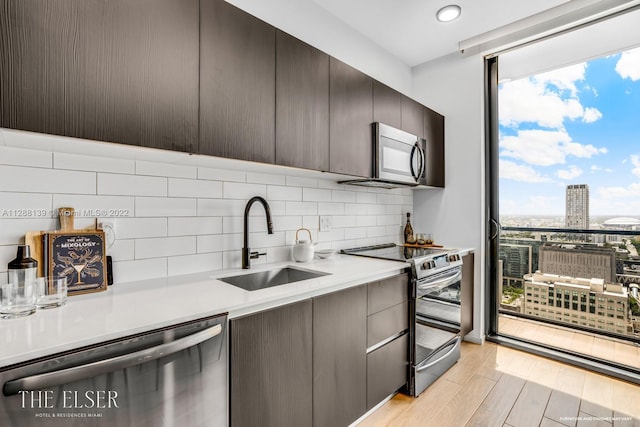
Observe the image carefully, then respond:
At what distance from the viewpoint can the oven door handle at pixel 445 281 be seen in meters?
2.11

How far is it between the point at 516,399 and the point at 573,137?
202 cm

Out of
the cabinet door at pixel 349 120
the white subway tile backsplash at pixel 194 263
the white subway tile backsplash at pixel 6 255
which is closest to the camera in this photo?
the white subway tile backsplash at pixel 6 255

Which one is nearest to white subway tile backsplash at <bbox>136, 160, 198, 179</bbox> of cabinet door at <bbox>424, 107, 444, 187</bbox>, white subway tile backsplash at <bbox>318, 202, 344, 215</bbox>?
white subway tile backsplash at <bbox>318, 202, 344, 215</bbox>

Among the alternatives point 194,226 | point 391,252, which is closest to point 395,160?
point 391,252

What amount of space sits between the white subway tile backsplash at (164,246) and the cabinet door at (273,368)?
65 cm

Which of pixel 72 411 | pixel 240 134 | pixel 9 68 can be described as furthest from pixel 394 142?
pixel 72 411

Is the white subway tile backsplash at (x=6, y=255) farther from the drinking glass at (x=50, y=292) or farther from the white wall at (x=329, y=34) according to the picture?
the white wall at (x=329, y=34)

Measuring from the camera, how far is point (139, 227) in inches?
58.8

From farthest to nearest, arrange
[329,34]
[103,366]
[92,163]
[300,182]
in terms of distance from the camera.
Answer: [329,34]
[300,182]
[92,163]
[103,366]

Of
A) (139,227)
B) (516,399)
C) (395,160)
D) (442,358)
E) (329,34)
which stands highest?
(329,34)

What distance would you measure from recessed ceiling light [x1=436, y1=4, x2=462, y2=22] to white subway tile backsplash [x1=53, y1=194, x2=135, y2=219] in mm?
2489

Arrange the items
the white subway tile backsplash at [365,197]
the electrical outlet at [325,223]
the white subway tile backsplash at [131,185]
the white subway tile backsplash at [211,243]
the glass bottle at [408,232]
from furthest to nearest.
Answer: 1. the glass bottle at [408,232]
2. the white subway tile backsplash at [365,197]
3. the electrical outlet at [325,223]
4. the white subway tile backsplash at [211,243]
5. the white subway tile backsplash at [131,185]

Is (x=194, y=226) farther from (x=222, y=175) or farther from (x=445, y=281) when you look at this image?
(x=445, y=281)

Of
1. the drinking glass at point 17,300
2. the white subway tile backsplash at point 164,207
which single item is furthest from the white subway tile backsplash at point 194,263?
the drinking glass at point 17,300
